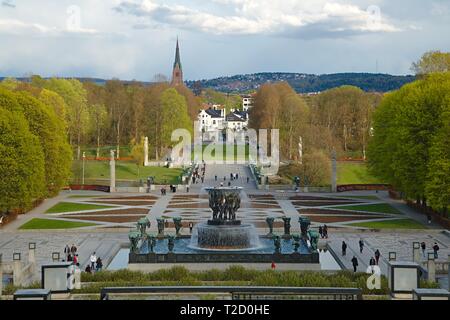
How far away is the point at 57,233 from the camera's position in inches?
1847

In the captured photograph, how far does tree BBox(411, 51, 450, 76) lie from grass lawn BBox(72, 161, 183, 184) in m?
26.7

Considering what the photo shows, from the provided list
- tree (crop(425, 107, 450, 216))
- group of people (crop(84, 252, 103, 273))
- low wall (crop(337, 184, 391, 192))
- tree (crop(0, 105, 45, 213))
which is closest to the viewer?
group of people (crop(84, 252, 103, 273))

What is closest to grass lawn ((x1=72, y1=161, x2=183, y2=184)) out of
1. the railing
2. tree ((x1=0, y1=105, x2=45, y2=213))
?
tree ((x1=0, y1=105, x2=45, y2=213))

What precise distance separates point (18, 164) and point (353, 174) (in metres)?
43.3

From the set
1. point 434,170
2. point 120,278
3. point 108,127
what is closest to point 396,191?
point 434,170

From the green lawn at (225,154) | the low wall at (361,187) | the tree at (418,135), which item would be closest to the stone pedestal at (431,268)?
the tree at (418,135)

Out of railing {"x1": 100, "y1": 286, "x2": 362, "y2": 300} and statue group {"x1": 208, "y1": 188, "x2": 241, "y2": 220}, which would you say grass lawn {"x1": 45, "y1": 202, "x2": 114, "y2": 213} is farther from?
railing {"x1": 100, "y1": 286, "x2": 362, "y2": 300}

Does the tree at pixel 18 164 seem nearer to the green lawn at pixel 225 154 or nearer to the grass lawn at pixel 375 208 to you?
the grass lawn at pixel 375 208

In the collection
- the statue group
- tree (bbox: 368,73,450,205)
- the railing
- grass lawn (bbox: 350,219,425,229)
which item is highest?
tree (bbox: 368,73,450,205)

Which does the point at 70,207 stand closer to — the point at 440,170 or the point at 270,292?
the point at 440,170

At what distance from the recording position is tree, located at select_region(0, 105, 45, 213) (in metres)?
50.8

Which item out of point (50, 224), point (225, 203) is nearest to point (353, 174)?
point (50, 224)

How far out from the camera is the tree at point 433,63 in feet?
221
